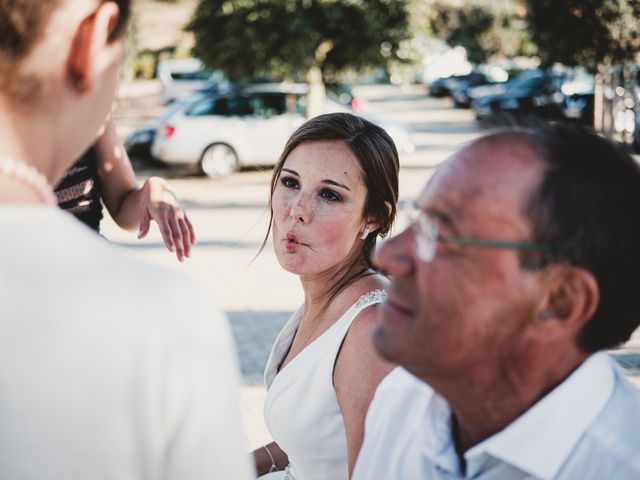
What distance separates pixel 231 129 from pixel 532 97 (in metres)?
14.8

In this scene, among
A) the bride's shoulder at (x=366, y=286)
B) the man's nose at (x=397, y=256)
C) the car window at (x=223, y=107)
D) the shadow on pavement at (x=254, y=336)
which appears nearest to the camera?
the man's nose at (x=397, y=256)

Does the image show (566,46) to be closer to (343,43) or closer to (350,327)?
(343,43)

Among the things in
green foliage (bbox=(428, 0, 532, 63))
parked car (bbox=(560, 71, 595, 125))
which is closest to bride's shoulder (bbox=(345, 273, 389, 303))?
parked car (bbox=(560, 71, 595, 125))

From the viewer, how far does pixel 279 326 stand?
7.59 m

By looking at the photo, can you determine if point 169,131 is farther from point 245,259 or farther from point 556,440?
point 556,440

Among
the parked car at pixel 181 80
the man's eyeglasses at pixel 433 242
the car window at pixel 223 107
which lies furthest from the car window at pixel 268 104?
the man's eyeglasses at pixel 433 242

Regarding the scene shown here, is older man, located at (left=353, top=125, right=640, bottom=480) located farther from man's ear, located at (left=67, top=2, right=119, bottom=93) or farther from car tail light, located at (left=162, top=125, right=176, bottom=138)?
car tail light, located at (left=162, top=125, right=176, bottom=138)

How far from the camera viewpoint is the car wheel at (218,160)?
1669cm

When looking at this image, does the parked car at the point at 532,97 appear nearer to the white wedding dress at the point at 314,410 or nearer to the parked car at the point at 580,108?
the parked car at the point at 580,108

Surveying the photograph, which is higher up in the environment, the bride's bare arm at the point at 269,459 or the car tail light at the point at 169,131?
the bride's bare arm at the point at 269,459

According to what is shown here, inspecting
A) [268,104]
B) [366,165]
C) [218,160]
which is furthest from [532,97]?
[366,165]

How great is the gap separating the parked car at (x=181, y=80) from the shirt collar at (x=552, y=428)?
28.1m

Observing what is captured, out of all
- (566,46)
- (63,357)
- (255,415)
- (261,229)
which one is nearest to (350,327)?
(63,357)

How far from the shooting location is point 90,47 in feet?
3.25
